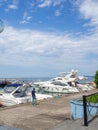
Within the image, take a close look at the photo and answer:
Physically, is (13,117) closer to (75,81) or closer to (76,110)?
(76,110)

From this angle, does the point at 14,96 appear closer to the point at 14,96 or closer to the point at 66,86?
the point at 14,96

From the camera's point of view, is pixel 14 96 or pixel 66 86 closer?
pixel 14 96

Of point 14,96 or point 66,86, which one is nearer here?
point 14,96

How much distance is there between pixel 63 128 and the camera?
32.5ft

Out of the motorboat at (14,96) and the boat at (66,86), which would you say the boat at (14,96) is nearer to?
the motorboat at (14,96)

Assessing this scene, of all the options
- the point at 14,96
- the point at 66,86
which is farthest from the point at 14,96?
the point at 66,86

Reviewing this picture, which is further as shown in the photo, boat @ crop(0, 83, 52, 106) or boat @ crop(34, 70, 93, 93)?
boat @ crop(34, 70, 93, 93)

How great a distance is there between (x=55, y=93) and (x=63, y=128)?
89.3 ft

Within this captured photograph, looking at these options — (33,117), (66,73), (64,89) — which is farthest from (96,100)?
(66,73)

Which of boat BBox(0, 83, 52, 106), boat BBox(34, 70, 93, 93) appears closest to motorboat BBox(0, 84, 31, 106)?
boat BBox(0, 83, 52, 106)

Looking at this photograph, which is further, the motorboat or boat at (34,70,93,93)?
boat at (34,70,93,93)

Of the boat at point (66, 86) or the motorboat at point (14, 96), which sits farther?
the boat at point (66, 86)

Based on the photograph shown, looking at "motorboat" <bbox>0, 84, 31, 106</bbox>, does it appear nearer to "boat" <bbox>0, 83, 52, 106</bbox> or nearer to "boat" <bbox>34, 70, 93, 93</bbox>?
"boat" <bbox>0, 83, 52, 106</bbox>

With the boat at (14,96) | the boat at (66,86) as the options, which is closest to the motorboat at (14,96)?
the boat at (14,96)
